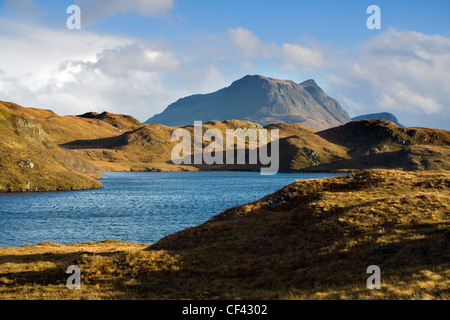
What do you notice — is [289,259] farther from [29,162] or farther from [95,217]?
[29,162]

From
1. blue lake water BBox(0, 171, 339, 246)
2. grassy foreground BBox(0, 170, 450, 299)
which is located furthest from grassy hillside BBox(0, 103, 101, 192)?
grassy foreground BBox(0, 170, 450, 299)

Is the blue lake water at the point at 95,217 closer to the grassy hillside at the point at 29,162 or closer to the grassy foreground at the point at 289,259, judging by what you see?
the grassy hillside at the point at 29,162

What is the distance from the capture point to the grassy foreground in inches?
862

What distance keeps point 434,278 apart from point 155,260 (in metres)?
19.7

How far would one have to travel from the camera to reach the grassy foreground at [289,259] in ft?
71.9

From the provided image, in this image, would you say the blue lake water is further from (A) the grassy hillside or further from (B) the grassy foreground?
(B) the grassy foreground

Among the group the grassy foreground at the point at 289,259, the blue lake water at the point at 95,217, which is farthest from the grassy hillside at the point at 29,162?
the grassy foreground at the point at 289,259

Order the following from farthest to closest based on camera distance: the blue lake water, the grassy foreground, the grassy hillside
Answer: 1. the grassy hillside
2. the blue lake water
3. the grassy foreground

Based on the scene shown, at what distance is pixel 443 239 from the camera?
25.1 metres

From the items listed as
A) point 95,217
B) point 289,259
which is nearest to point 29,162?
point 95,217
